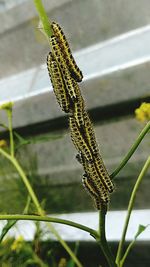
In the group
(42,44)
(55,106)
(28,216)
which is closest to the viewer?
(28,216)

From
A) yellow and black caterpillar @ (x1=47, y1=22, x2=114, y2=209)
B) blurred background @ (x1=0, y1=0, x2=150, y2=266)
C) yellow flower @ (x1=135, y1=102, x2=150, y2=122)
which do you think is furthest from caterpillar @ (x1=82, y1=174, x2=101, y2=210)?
blurred background @ (x1=0, y1=0, x2=150, y2=266)

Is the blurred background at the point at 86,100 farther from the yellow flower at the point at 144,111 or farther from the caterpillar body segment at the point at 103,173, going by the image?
the caterpillar body segment at the point at 103,173

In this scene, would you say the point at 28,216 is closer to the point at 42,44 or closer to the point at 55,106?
the point at 55,106

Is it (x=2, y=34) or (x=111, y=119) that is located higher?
(x=2, y=34)

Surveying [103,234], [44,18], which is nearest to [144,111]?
[103,234]

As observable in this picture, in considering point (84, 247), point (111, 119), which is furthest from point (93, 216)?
point (111, 119)

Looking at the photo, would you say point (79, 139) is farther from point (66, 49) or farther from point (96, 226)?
point (96, 226)
